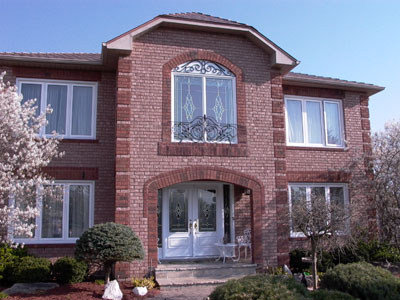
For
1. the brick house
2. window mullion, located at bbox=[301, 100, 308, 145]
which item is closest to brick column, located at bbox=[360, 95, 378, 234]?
window mullion, located at bbox=[301, 100, 308, 145]

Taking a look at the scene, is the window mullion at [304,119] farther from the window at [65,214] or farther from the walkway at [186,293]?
the window at [65,214]

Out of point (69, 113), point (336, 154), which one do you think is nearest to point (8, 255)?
point (69, 113)

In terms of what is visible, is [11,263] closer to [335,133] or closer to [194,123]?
[194,123]

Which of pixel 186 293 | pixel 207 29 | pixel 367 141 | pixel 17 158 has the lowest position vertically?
A: pixel 186 293

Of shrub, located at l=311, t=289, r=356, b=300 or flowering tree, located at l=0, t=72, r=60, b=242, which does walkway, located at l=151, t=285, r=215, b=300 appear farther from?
A: flowering tree, located at l=0, t=72, r=60, b=242

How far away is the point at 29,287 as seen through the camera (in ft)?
30.5

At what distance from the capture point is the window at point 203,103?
442 inches

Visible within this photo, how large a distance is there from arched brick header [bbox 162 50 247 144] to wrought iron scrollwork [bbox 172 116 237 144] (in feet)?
0.75

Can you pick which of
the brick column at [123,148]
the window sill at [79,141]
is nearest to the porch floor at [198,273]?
the brick column at [123,148]

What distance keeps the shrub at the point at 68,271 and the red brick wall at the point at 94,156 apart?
1.23 m

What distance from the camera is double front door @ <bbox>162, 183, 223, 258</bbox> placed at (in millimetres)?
11930

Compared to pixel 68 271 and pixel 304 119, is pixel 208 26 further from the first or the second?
pixel 68 271

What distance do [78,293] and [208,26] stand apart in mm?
7896

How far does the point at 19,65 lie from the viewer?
11.7 m
